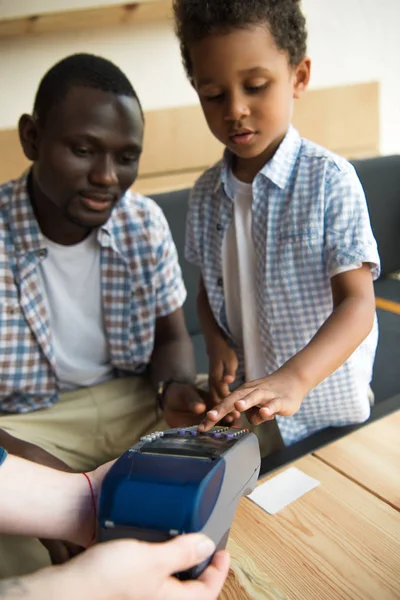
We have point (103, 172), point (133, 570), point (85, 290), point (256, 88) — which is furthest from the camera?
point (85, 290)

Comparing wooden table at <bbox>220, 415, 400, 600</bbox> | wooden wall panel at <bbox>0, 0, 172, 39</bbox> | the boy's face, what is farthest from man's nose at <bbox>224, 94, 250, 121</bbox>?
wooden wall panel at <bbox>0, 0, 172, 39</bbox>

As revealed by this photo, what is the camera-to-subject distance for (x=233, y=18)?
929 mm

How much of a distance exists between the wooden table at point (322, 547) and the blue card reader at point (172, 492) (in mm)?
122

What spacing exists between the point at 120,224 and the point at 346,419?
583 millimetres

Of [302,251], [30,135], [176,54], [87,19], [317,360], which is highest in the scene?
[87,19]

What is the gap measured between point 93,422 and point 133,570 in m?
0.72

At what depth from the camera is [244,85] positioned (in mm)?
943

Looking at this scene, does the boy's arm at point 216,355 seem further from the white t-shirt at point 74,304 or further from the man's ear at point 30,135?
the man's ear at point 30,135

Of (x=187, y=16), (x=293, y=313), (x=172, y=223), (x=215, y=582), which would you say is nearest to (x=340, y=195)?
(x=293, y=313)

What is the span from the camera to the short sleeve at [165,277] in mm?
1249

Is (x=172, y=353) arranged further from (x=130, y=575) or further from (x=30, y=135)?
(x=130, y=575)

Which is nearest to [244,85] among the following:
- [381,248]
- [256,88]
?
[256,88]

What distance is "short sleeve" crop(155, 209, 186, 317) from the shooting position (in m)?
1.25

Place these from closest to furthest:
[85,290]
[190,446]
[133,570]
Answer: [133,570], [190,446], [85,290]
